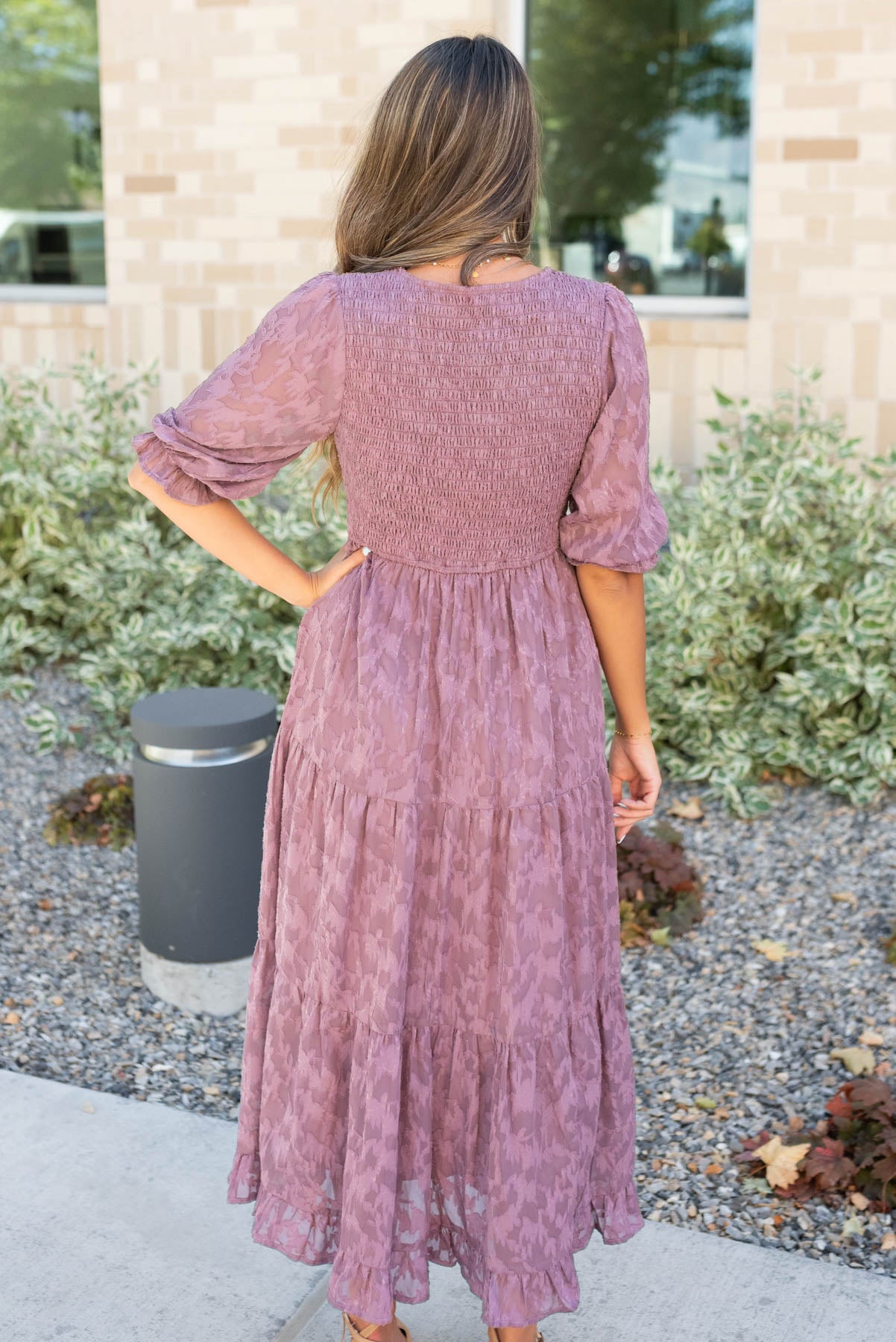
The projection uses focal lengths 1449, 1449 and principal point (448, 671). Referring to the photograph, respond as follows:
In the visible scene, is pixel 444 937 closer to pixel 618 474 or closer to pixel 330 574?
pixel 330 574

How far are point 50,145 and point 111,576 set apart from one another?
3.35 m

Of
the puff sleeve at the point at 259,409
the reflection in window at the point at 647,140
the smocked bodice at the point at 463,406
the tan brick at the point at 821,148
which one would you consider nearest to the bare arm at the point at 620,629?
the smocked bodice at the point at 463,406

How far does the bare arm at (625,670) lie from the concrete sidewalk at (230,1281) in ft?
2.72

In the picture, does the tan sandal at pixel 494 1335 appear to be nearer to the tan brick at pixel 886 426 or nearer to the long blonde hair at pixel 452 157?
the long blonde hair at pixel 452 157

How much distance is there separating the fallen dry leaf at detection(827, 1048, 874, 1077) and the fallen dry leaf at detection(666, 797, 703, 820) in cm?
132

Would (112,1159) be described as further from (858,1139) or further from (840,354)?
(840,354)

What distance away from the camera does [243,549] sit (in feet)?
6.84

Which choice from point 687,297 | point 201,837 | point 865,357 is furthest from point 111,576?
point 865,357

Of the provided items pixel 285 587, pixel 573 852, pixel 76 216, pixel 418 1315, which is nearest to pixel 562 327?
pixel 285 587

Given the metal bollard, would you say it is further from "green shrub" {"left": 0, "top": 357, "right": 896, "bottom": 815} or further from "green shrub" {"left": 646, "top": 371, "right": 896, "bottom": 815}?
"green shrub" {"left": 646, "top": 371, "right": 896, "bottom": 815}

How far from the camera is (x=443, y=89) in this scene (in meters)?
1.81

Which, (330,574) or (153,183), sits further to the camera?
(153,183)

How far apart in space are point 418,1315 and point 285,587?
49.0 inches

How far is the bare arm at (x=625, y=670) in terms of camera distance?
2057 millimetres
